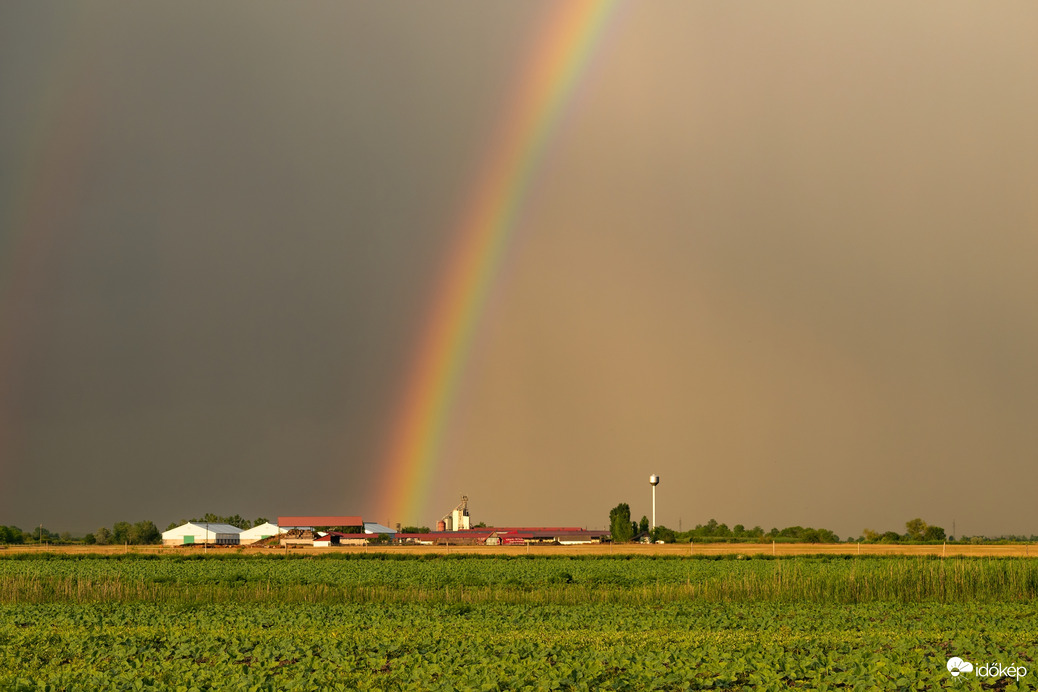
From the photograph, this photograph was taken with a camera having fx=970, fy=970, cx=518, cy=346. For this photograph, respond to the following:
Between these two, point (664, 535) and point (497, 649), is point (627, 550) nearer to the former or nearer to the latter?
point (664, 535)

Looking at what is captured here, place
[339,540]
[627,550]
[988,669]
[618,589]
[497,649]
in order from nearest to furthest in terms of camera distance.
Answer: [988,669] → [497,649] → [618,589] → [627,550] → [339,540]

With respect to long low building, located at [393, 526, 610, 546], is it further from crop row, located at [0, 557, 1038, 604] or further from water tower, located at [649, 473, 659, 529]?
crop row, located at [0, 557, 1038, 604]

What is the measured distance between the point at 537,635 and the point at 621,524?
151971 millimetres

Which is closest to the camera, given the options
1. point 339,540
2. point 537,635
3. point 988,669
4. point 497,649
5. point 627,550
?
point 988,669

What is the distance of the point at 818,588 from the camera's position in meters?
45.5

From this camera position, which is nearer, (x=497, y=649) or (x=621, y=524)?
(x=497, y=649)

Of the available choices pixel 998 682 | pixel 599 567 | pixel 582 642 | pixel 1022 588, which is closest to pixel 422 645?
pixel 582 642

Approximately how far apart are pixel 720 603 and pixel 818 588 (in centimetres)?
707

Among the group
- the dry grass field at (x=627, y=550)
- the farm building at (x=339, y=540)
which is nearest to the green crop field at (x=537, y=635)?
the dry grass field at (x=627, y=550)

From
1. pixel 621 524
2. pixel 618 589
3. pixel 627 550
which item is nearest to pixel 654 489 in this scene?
pixel 621 524

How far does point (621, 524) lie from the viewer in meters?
176

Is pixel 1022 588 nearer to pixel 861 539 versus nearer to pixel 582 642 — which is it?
pixel 582 642

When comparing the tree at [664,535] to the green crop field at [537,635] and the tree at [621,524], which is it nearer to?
the tree at [621,524]

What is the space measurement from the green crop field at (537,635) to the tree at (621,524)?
409ft
